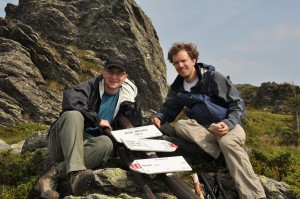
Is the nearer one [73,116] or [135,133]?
[73,116]

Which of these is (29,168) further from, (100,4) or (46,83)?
(100,4)

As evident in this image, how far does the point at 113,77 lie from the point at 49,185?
247cm

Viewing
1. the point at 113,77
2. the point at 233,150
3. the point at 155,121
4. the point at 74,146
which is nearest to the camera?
the point at 74,146

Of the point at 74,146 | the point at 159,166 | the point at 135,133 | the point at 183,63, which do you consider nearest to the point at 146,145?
the point at 135,133

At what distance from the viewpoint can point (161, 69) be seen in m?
33.2

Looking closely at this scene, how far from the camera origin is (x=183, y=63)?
286 inches

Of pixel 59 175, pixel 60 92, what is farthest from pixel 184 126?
pixel 60 92

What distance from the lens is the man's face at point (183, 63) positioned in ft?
23.8

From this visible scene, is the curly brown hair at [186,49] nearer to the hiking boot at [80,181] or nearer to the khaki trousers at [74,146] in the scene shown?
the khaki trousers at [74,146]

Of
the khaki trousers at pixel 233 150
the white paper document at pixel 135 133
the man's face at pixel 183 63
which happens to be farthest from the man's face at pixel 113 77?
the khaki trousers at pixel 233 150

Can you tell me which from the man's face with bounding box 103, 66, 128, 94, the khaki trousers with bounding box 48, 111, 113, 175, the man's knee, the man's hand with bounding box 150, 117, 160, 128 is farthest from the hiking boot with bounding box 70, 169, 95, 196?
the man's hand with bounding box 150, 117, 160, 128

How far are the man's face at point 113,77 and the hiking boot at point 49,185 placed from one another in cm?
206

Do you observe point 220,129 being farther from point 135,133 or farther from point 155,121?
point 155,121

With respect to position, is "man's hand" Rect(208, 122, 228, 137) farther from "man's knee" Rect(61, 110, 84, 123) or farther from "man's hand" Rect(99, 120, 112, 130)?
"man's knee" Rect(61, 110, 84, 123)
